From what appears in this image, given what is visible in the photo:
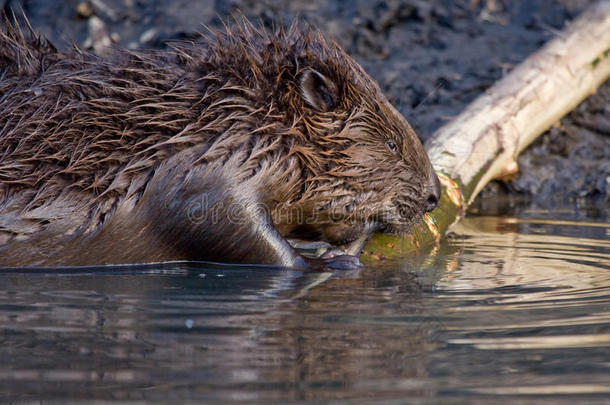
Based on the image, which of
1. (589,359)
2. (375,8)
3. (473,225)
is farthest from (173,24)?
(589,359)

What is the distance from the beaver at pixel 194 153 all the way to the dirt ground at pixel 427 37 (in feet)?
8.86

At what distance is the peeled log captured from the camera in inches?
178

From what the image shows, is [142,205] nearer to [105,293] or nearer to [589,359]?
[105,293]

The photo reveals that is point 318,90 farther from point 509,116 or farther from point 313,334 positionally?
point 509,116

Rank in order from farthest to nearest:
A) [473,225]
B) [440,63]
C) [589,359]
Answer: [440,63] → [473,225] → [589,359]

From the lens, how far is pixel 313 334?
2.41 m

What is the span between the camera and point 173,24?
23.8 ft

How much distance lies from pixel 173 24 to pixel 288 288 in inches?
182

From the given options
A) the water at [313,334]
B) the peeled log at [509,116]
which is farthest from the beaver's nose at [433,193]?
the water at [313,334]

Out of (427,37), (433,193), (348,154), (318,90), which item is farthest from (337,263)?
(427,37)

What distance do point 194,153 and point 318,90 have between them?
0.64m

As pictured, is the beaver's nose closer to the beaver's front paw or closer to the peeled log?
the peeled log

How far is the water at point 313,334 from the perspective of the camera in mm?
1924

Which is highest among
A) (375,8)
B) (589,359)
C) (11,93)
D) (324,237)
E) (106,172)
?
(375,8)
